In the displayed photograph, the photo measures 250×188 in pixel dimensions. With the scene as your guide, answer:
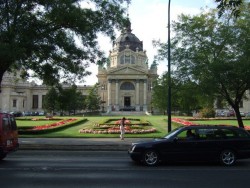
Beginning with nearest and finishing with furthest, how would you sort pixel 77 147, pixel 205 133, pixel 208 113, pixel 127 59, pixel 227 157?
pixel 227 157 < pixel 205 133 < pixel 77 147 < pixel 208 113 < pixel 127 59

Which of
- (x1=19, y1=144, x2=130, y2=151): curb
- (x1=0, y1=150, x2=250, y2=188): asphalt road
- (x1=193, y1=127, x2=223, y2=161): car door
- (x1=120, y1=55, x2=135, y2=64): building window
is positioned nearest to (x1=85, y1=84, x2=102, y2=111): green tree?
(x1=120, y1=55, x2=135, y2=64): building window

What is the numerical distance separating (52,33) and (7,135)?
33.9 feet

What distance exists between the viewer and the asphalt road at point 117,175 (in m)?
9.58

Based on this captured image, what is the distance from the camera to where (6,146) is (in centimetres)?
1398

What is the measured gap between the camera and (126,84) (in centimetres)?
12769

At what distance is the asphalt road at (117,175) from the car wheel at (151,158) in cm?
31

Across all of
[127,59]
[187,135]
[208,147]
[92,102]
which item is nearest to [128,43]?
[127,59]

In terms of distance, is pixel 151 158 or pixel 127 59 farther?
pixel 127 59

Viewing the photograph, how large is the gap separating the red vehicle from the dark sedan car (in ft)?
15.4

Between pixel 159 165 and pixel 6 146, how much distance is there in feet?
19.0

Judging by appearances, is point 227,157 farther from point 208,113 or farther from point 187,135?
point 208,113

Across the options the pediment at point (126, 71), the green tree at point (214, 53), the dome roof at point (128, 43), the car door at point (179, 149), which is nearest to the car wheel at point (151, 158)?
the car door at point (179, 149)

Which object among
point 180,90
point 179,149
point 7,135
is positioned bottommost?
point 179,149

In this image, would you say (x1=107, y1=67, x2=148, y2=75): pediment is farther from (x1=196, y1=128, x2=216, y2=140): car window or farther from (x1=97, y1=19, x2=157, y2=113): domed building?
(x1=196, y1=128, x2=216, y2=140): car window
